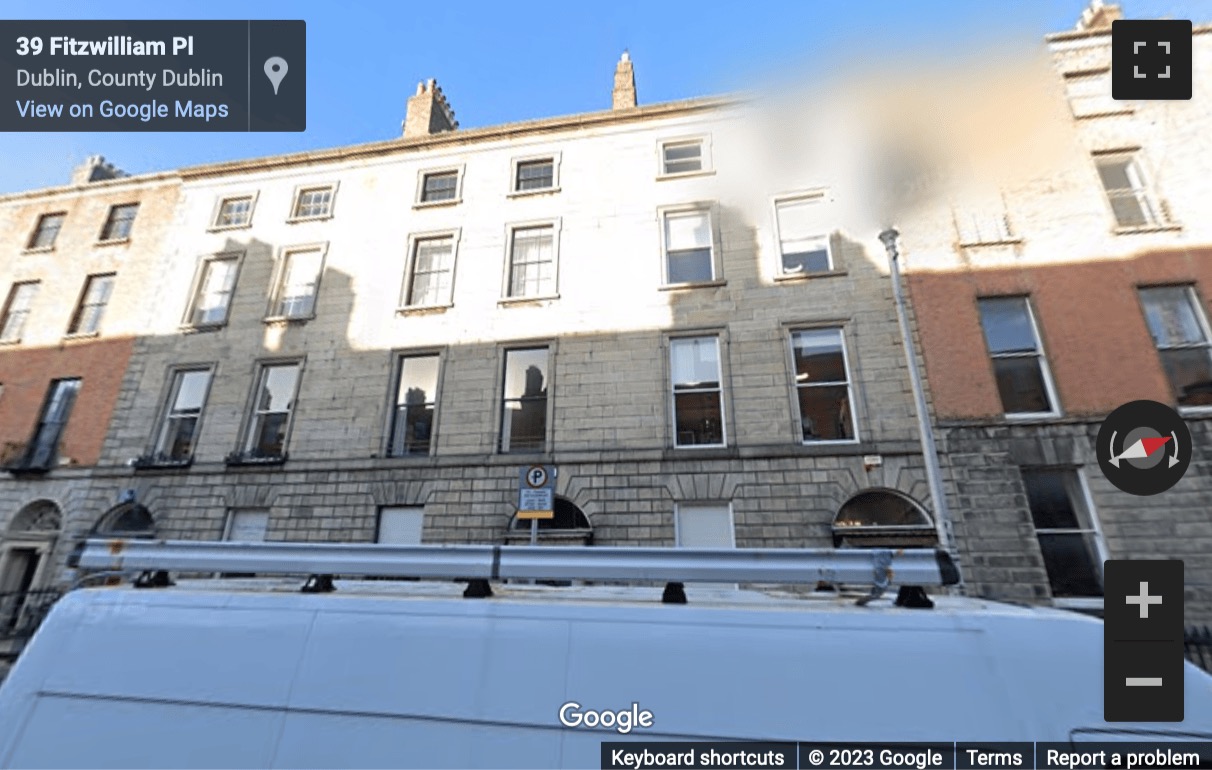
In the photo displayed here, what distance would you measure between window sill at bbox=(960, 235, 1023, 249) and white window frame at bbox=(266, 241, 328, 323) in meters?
16.4

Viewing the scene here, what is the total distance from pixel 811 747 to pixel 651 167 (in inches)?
562

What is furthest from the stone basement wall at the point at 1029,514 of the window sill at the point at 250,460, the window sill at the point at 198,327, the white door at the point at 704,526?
the window sill at the point at 198,327

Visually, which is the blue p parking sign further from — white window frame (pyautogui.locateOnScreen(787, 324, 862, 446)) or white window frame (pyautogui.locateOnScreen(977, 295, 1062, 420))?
white window frame (pyautogui.locateOnScreen(977, 295, 1062, 420))

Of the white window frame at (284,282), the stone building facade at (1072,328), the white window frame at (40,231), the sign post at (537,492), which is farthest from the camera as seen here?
the white window frame at (40,231)

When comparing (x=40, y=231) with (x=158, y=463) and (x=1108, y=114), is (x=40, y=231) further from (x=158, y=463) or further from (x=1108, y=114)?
(x=1108, y=114)

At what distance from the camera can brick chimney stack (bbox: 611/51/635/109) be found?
15.6 metres

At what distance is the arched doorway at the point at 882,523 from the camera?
32.8ft

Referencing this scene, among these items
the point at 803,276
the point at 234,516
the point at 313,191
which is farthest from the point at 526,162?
the point at 234,516

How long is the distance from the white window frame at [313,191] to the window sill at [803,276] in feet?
43.2

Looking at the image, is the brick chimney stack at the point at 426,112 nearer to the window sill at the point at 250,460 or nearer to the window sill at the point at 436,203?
the window sill at the point at 436,203

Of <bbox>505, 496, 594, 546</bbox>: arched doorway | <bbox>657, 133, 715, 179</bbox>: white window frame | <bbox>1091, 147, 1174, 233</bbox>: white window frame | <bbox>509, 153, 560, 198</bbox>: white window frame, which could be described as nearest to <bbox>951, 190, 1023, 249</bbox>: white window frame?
<bbox>1091, 147, 1174, 233</bbox>: white window frame

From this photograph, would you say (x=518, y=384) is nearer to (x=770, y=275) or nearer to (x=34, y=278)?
(x=770, y=275)

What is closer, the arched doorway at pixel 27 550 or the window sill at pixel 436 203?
the arched doorway at pixel 27 550

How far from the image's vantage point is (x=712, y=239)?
43.0ft
